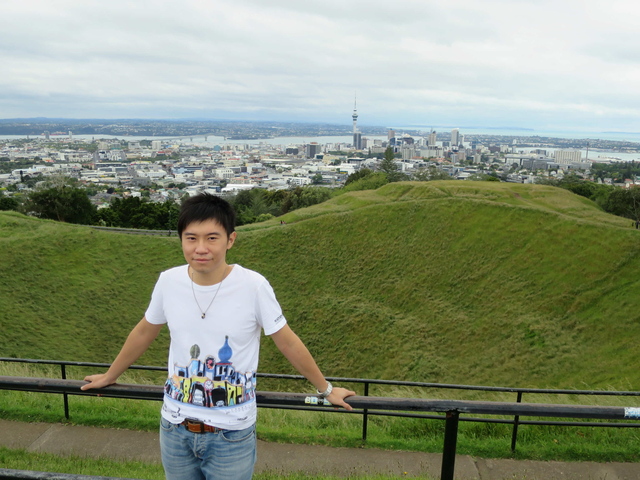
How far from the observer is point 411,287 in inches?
871

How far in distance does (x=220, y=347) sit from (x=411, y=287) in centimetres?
2049

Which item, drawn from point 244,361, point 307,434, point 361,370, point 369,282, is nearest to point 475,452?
point 307,434

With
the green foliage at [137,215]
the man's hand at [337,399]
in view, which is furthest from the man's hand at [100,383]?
the green foliage at [137,215]

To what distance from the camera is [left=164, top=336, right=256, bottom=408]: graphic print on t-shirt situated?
2.33 m

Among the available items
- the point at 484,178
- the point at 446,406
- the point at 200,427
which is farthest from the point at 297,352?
the point at 484,178

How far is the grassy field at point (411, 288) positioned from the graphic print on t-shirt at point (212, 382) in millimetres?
9763

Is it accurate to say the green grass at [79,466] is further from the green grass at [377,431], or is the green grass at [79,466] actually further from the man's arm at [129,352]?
the man's arm at [129,352]

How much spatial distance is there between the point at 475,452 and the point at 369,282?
18.0 m

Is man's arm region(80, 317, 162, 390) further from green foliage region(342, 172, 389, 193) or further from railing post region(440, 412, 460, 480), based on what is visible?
green foliage region(342, 172, 389, 193)

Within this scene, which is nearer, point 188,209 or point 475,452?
point 188,209

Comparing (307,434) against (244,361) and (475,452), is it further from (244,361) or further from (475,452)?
(244,361)

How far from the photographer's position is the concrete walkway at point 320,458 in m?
4.66

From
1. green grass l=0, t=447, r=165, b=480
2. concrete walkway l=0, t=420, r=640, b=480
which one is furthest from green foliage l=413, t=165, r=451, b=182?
green grass l=0, t=447, r=165, b=480

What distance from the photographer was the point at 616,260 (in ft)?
63.7
